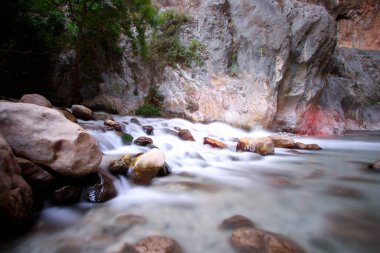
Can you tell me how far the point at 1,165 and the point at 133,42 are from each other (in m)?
6.66

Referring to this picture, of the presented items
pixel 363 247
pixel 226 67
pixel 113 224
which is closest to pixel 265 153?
pixel 363 247

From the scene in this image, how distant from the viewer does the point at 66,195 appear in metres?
2.57

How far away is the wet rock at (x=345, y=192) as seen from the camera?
3.19m

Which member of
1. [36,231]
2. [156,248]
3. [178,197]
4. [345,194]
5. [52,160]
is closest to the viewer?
[156,248]

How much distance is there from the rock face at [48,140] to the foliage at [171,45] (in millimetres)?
6211

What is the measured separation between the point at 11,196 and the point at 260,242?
6.43 feet

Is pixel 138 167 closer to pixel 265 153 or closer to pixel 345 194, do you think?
pixel 345 194

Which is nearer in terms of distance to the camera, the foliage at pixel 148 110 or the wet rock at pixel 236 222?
the wet rock at pixel 236 222

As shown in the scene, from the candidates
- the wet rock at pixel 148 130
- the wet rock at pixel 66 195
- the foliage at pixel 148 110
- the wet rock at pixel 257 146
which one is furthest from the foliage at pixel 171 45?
the wet rock at pixel 66 195

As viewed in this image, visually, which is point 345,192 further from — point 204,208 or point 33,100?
point 33,100

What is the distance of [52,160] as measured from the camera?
8.20 ft

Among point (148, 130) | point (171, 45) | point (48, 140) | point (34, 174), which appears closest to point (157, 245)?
point (34, 174)

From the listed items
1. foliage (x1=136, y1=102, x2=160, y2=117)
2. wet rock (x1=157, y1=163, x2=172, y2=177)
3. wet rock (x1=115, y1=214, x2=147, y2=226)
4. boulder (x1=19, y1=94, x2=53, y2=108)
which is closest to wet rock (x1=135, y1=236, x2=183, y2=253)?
wet rock (x1=115, y1=214, x2=147, y2=226)

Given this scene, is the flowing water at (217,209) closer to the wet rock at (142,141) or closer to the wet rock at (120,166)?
the wet rock at (120,166)
